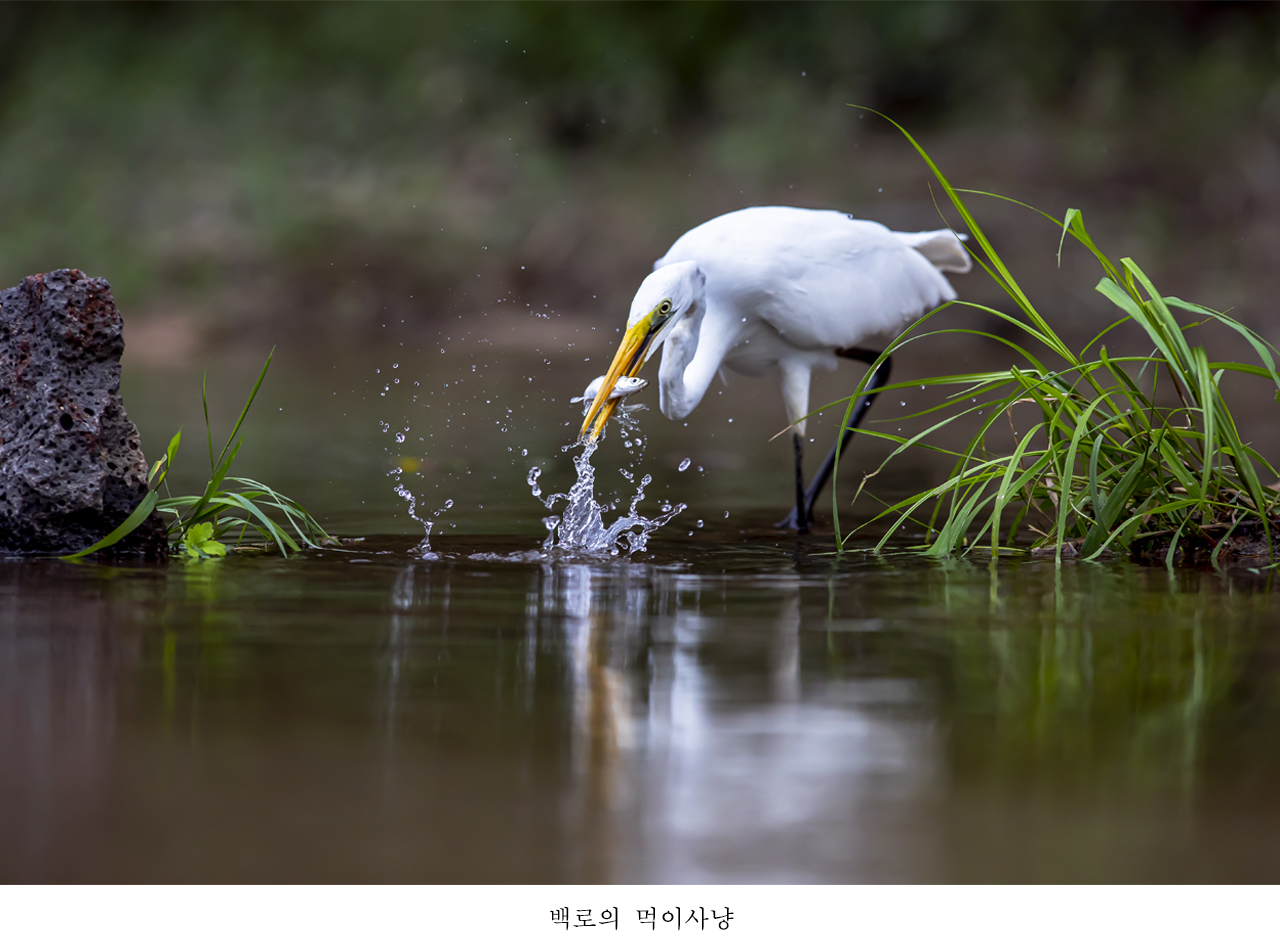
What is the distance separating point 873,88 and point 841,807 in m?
15.7

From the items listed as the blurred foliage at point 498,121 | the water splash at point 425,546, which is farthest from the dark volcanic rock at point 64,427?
the blurred foliage at point 498,121

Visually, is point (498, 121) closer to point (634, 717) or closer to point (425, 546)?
point (425, 546)

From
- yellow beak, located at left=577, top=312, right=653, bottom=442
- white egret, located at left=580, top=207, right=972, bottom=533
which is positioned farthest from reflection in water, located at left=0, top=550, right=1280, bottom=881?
white egret, located at left=580, top=207, right=972, bottom=533

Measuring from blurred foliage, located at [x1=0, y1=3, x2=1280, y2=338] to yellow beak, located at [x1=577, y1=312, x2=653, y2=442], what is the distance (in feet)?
32.4

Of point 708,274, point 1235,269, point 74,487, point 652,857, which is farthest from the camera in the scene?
point 1235,269

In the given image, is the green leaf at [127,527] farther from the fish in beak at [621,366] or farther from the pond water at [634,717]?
the fish in beak at [621,366]

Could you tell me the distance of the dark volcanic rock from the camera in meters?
3.67

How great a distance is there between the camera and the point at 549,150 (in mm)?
16453

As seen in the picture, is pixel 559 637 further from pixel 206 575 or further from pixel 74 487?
pixel 74 487

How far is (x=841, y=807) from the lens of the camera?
185 cm

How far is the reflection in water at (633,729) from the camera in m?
1.70

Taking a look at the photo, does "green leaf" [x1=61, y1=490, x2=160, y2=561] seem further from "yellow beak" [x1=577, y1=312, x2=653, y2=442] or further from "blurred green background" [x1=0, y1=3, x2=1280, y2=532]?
"blurred green background" [x1=0, y1=3, x2=1280, y2=532]

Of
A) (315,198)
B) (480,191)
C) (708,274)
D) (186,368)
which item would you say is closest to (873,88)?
(480,191)

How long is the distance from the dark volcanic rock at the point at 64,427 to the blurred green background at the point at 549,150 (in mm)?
7791
